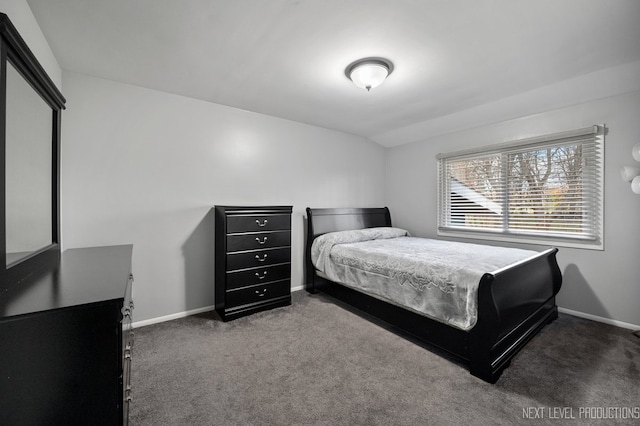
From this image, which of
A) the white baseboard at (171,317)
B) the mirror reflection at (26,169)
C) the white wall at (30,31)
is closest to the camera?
the mirror reflection at (26,169)

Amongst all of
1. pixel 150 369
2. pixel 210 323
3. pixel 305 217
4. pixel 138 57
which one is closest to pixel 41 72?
pixel 138 57

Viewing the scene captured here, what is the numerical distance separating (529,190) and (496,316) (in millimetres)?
2166

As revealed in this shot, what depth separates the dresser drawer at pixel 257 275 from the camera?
110 inches

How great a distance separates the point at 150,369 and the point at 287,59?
2.58 meters

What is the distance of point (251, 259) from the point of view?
9.55 ft

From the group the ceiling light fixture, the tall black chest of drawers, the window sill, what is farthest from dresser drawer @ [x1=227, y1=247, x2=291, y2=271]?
the window sill

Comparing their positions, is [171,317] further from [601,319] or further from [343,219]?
[601,319]

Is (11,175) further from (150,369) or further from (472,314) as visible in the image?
(472,314)

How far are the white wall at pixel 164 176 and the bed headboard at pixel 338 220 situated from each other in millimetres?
187

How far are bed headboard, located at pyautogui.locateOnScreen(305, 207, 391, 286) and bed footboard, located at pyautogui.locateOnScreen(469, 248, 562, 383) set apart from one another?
2.19 meters

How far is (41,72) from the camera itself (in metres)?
1.65

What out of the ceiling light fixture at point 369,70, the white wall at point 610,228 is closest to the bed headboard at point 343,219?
the ceiling light fixture at point 369,70

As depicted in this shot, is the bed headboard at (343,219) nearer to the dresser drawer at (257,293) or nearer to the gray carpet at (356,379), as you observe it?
the dresser drawer at (257,293)

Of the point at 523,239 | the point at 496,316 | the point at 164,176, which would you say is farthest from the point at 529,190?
the point at 164,176
